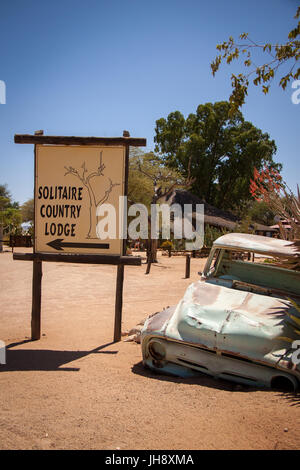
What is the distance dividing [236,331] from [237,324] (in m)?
0.10

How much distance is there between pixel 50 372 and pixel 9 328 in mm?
2775

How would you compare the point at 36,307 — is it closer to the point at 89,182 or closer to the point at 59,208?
the point at 59,208

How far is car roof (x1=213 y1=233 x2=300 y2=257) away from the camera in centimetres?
458

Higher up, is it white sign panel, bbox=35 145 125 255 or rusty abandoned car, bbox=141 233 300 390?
white sign panel, bbox=35 145 125 255

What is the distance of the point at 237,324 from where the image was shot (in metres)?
3.77

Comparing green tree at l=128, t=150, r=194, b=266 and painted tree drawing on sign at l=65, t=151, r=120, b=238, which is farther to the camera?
green tree at l=128, t=150, r=194, b=266

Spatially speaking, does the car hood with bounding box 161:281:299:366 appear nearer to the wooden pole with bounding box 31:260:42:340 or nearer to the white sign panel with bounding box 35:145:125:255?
the white sign panel with bounding box 35:145:125:255

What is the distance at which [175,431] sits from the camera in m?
2.71

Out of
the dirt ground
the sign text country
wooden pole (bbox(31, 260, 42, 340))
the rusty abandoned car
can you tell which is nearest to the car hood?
the rusty abandoned car

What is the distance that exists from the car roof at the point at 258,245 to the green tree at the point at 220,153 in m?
37.5

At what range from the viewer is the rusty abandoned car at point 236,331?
11.6 feet

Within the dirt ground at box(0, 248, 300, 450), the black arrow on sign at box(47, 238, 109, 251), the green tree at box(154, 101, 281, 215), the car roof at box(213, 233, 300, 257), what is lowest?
the dirt ground at box(0, 248, 300, 450)

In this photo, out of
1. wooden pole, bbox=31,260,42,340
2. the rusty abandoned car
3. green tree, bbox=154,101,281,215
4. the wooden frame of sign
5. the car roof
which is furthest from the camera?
green tree, bbox=154,101,281,215

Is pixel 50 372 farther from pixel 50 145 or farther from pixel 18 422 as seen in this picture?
pixel 50 145
